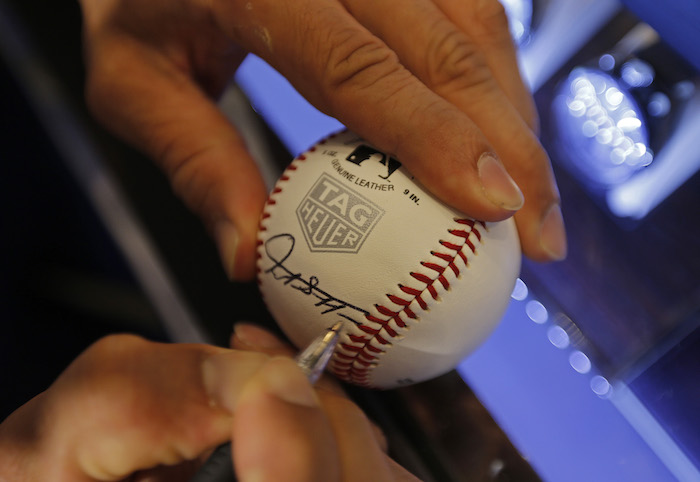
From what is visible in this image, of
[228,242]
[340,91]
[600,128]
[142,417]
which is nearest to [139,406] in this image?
[142,417]

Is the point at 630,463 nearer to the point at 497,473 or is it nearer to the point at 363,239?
the point at 497,473

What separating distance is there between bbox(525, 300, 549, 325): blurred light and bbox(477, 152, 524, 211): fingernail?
1.33ft

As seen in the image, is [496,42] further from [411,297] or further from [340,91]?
[411,297]

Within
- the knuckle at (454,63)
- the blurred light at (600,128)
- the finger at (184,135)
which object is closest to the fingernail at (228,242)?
the finger at (184,135)

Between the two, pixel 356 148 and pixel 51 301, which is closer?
pixel 356 148

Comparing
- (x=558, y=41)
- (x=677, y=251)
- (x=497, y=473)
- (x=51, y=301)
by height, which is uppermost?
(x=558, y=41)

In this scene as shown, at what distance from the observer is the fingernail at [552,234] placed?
72 cm

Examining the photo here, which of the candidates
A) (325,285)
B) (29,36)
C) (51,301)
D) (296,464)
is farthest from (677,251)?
(29,36)

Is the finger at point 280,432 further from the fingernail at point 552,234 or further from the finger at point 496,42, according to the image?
the finger at point 496,42

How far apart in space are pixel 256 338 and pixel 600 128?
2.44ft

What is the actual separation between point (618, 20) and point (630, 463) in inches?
30.6

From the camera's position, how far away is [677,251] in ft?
3.25
